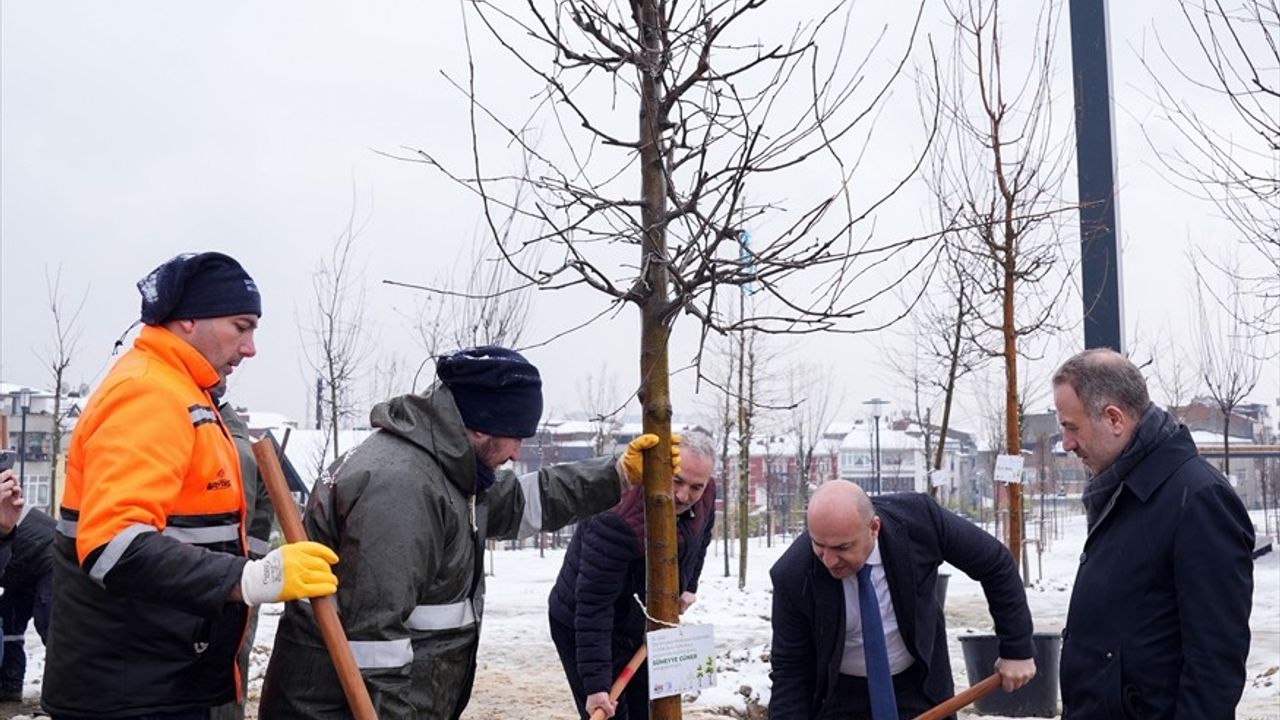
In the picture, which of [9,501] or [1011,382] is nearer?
[9,501]

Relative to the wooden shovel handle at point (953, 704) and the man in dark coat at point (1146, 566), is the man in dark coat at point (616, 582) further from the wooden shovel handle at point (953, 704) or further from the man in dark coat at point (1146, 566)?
the man in dark coat at point (1146, 566)

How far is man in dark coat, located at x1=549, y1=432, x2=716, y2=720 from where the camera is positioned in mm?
→ 4668

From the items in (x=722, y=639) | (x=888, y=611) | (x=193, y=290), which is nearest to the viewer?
(x=193, y=290)

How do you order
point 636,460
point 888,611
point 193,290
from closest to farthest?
point 193,290
point 636,460
point 888,611

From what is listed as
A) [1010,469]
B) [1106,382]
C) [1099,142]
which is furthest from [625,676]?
[1010,469]

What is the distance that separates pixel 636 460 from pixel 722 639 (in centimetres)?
896

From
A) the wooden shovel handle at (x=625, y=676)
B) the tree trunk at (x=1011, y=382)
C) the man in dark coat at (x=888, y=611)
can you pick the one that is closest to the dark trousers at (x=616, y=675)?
the wooden shovel handle at (x=625, y=676)

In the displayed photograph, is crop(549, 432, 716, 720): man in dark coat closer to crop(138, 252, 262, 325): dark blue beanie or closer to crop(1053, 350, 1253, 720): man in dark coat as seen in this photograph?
crop(1053, 350, 1253, 720): man in dark coat

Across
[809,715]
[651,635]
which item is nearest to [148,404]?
[651,635]

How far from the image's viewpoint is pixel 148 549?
2.71 metres

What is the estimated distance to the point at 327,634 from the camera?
285 cm

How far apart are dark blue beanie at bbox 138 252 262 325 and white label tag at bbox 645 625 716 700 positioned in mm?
1521

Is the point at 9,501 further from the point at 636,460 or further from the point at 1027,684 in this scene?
the point at 1027,684

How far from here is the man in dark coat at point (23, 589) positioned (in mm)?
7121
